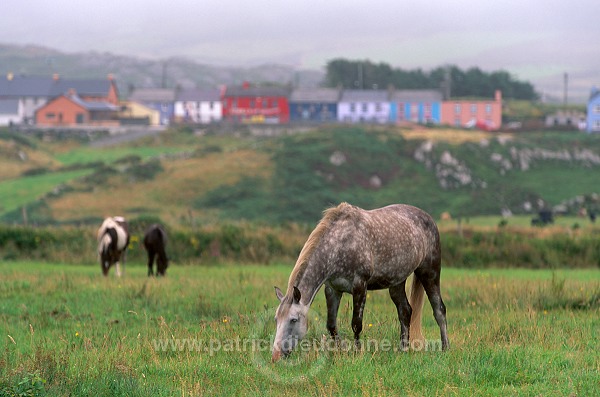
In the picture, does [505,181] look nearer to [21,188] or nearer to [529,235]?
[21,188]

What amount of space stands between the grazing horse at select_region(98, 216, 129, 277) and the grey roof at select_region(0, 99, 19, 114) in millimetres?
136826

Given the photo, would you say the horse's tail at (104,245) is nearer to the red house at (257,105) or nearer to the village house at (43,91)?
the red house at (257,105)

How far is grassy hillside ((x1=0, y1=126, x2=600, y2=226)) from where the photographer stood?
77812 mm

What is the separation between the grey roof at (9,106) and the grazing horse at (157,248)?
139m

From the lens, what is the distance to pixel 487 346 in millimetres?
12359

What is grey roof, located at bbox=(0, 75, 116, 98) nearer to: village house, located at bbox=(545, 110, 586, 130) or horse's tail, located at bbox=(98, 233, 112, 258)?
village house, located at bbox=(545, 110, 586, 130)

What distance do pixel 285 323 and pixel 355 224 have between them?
6.68 ft

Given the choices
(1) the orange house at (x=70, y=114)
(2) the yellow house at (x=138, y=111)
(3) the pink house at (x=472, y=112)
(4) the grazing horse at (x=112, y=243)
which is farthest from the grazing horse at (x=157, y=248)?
(2) the yellow house at (x=138, y=111)

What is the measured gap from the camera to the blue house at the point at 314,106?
153 metres

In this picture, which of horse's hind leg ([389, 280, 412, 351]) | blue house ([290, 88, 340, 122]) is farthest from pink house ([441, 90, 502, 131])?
horse's hind leg ([389, 280, 412, 351])

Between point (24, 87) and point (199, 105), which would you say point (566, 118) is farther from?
point (24, 87)

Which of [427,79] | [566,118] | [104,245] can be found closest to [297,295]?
[104,245]

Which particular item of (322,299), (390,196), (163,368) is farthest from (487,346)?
(390,196)

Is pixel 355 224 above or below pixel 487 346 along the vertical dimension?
above
